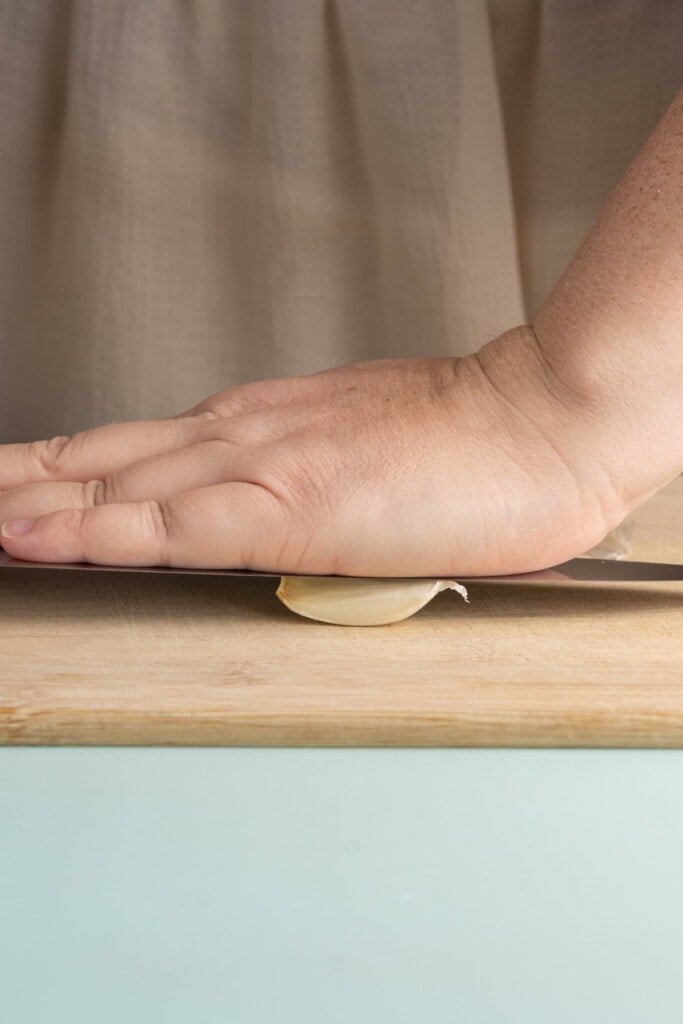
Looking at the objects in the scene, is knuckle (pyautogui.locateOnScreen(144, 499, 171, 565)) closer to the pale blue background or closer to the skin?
the skin

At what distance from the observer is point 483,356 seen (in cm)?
49

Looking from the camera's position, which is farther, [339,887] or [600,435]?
[600,435]

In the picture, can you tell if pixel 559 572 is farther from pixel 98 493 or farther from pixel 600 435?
pixel 98 493

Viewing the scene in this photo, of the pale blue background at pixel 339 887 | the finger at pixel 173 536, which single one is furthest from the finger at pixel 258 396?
the pale blue background at pixel 339 887

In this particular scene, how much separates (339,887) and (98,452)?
282 millimetres

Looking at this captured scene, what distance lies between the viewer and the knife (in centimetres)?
42

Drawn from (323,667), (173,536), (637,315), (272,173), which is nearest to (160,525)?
(173,536)

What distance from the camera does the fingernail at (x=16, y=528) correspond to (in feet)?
1.42

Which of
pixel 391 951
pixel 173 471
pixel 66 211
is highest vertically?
pixel 66 211

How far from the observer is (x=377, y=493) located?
0.42 metres

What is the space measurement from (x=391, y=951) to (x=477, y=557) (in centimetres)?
17

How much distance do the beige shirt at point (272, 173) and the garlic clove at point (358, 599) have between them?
1.60ft

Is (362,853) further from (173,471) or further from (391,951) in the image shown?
(173,471)

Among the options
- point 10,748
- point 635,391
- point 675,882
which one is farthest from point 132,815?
point 635,391
